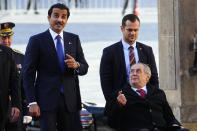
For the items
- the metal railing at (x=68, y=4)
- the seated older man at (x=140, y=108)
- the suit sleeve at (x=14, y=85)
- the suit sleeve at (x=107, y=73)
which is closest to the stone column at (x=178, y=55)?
the suit sleeve at (x=107, y=73)

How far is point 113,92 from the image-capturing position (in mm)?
6480

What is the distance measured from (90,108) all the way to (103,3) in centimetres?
5934

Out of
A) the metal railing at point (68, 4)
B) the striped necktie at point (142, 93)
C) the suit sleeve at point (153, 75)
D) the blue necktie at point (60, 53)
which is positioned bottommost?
the metal railing at point (68, 4)

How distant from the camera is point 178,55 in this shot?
10.2 metres

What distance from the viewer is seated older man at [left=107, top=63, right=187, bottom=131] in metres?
6.12

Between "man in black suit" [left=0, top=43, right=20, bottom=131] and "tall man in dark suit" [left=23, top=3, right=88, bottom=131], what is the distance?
0.81 ft

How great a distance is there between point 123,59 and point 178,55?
3686 millimetres

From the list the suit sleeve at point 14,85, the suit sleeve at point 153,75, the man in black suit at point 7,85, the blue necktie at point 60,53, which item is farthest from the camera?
the suit sleeve at point 153,75

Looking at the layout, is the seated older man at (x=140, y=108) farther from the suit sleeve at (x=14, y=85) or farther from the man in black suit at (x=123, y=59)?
the suit sleeve at (x=14, y=85)

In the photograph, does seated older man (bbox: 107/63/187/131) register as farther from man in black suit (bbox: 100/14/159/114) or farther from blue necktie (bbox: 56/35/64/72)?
blue necktie (bbox: 56/35/64/72)

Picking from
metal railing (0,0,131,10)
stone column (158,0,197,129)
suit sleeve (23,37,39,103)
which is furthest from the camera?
metal railing (0,0,131,10)

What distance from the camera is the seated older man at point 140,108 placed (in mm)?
6121

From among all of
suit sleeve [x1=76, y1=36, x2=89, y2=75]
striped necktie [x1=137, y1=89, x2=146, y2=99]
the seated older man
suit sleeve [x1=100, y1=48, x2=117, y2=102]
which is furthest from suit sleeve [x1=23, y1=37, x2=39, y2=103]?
striped necktie [x1=137, y1=89, x2=146, y2=99]

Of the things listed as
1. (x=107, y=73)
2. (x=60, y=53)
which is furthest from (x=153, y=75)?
(x=60, y=53)
